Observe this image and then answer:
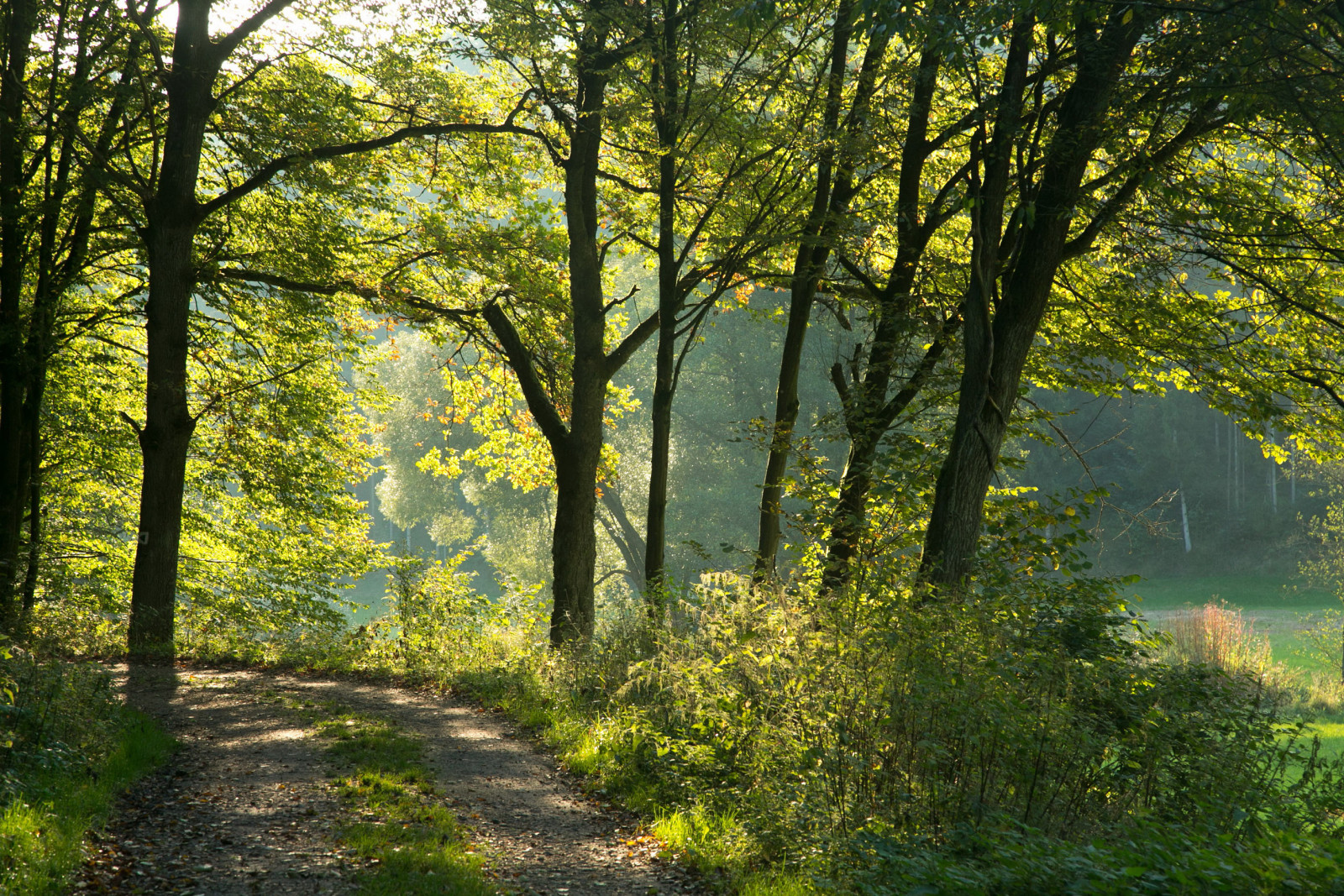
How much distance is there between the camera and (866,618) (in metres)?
6.14

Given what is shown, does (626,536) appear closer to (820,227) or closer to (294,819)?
(820,227)

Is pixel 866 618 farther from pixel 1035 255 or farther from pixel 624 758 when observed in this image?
pixel 1035 255

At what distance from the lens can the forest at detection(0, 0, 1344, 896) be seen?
509cm

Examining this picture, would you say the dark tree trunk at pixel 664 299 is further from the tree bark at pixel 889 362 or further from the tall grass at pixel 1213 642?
the tall grass at pixel 1213 642

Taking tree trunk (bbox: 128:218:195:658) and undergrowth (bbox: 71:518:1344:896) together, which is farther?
tree trunk (bbox: 128:218:195:658)

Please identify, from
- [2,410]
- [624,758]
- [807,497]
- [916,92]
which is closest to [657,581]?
[807,497]

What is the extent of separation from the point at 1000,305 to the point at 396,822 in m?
6.95

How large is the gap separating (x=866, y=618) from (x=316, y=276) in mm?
10961

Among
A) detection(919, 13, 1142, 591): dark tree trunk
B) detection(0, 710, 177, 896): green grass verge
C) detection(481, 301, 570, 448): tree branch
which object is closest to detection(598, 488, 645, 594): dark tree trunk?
detection(481, 301, 570, 448): tree branch

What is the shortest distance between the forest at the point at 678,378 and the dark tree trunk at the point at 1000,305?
0.16ft

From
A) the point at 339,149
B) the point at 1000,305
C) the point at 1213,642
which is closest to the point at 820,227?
the point at 1000,305

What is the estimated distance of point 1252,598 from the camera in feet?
125

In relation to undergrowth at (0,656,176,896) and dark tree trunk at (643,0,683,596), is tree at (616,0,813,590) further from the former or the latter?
undergrowth at (0,656,176,896)

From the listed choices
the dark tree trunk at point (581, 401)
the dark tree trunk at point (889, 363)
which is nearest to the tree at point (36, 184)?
the dark tree trunk at point (581, 401)
